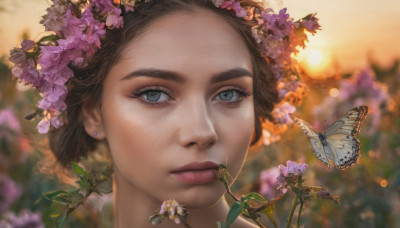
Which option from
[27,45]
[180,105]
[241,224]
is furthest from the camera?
[241,224]

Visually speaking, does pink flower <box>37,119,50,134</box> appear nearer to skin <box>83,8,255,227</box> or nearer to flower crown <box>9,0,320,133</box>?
flower crown <box>9,0,320,133</box>

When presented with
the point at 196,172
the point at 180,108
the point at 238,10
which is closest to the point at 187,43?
the point at 180,108

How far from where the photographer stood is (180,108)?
1.95 metres

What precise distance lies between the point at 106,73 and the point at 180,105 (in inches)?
15.5

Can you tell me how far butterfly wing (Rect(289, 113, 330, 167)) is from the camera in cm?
150

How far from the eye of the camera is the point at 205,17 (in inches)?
82.9

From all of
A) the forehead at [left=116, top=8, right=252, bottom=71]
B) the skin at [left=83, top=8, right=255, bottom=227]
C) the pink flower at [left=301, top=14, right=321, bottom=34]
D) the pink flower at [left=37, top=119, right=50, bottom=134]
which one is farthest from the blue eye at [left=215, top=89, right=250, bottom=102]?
the pink flower at [left=37, top=119, right=50, bottom=134]

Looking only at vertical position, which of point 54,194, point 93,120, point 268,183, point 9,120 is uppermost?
point 93,120

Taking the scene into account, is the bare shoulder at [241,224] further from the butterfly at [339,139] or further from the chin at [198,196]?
the butterfly at [339,139]

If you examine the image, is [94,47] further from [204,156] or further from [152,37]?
[204,156]

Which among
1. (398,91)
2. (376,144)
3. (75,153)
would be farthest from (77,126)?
(398,91)

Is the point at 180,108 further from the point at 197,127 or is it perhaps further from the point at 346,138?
the point at 346,138

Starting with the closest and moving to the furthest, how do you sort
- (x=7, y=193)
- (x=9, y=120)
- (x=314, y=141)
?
(x=314, y=141), (x=7, y=193), (x=9, y=120)

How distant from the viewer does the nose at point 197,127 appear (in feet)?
6.03
